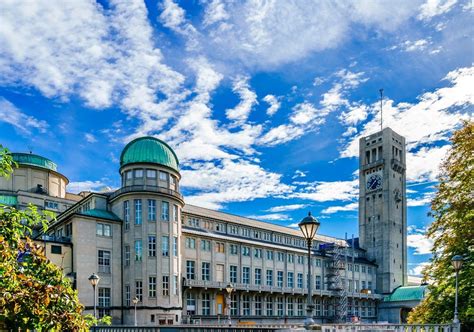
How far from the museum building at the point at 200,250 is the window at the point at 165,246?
183 millimetres

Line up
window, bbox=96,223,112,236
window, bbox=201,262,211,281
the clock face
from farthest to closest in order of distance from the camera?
1. the clock face
2. window, bbox=201,262,211,281
3. window, bbox=96,223,112,236

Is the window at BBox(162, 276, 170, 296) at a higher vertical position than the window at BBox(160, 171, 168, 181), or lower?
lower

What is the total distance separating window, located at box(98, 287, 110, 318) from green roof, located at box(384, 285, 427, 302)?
67145mm

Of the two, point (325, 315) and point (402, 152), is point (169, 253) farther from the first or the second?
point (402, 152)

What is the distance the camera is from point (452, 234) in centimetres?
2459

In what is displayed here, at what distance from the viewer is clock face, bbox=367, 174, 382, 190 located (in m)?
104

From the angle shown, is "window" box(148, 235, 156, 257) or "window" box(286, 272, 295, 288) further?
"window" box(286, 272, 295, 288)

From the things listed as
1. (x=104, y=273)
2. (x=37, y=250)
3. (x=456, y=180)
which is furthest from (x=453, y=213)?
(x=104, y=273)

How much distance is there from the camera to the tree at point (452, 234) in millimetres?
A: 22969

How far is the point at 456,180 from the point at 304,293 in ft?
191

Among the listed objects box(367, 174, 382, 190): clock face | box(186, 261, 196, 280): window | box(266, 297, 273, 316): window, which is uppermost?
box(367, 174, 382, 190): clock face

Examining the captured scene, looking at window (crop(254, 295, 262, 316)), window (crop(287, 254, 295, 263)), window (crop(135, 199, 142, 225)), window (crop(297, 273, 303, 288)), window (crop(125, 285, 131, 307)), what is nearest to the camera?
window (crop(125, 285, 131, 307))

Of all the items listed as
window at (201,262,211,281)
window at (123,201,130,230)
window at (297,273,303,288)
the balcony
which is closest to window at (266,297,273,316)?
window at (297,273,303,288)

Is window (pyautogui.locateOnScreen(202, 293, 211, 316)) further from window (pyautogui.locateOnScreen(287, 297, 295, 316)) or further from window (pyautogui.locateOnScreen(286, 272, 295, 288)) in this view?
window (pyautogui.locateOnScreen(286, 272, 295, 288))
